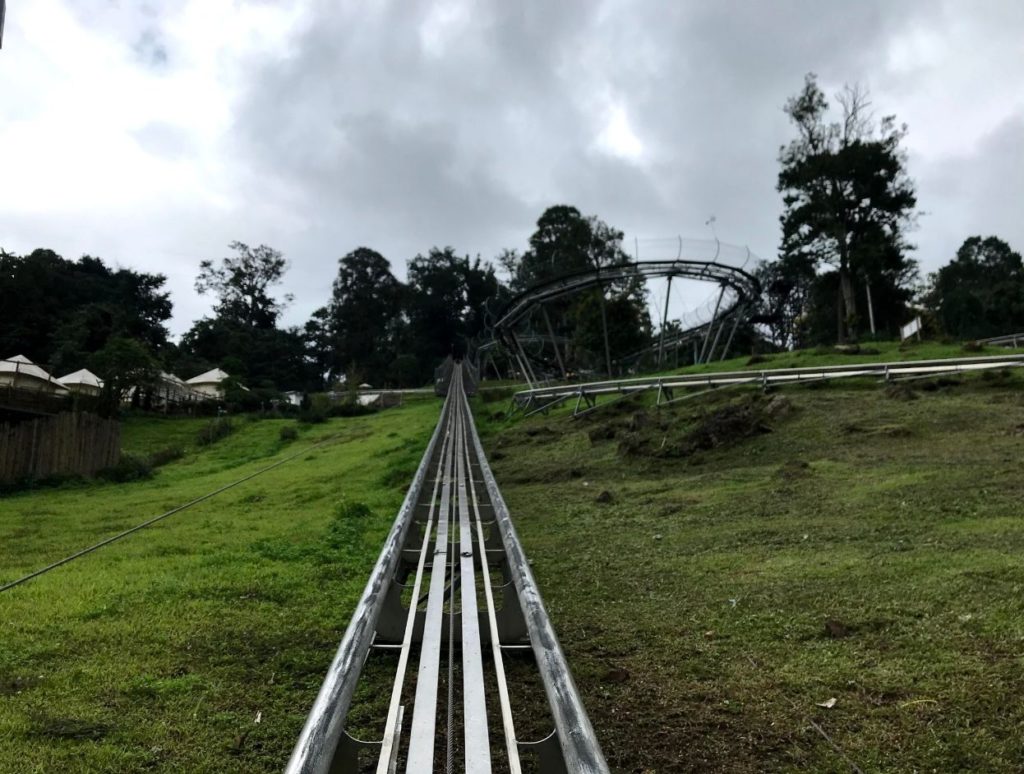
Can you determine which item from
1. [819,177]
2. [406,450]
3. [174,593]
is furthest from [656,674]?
[819,177]

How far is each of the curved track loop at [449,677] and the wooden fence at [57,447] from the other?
1546cm

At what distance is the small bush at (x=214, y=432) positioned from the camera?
3186cm

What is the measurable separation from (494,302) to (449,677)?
57462 mm

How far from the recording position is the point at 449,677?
10.4 ft

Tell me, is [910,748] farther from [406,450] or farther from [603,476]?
[406,450]

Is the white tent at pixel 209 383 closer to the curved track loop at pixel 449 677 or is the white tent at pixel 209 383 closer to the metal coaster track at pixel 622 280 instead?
the metal coaster track at pixel 622 280

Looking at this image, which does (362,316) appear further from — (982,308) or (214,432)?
(982,308)

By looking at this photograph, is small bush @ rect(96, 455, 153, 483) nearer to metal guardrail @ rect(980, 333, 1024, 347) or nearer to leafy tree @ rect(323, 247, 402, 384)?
metal guardrail @ rect(980, 333, 1024, 347)

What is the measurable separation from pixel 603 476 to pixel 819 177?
35830 millimetres

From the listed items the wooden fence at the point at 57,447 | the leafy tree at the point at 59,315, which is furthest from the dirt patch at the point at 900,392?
the leafy tree at the point at 59,315

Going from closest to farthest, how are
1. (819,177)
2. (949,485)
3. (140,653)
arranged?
(140,653) → (949,485) → (819,177)

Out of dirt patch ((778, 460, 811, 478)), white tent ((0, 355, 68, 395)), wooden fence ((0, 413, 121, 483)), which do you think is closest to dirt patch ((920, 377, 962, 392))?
dirt patch ((778, 460, 811, 478))

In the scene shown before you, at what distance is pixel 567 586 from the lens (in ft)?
18.5

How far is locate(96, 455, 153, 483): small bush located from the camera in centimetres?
1964
